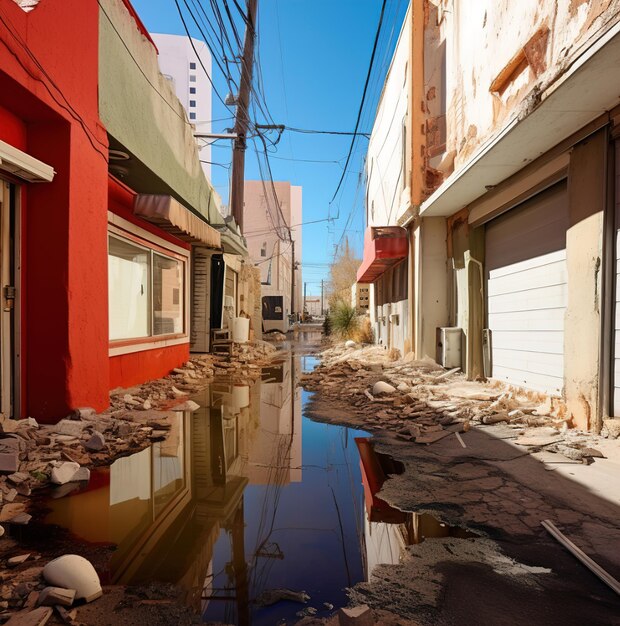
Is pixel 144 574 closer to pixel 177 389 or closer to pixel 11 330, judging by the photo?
pixel 11 330

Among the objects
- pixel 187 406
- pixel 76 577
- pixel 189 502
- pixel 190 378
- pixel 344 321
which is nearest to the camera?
pixel 76 577

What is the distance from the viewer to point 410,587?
1872 millimetres

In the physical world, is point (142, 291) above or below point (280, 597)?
above

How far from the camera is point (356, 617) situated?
5.05 ft

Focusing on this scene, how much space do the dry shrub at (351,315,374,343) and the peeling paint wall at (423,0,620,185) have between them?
369 inches

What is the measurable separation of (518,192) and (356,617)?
5.68 metres

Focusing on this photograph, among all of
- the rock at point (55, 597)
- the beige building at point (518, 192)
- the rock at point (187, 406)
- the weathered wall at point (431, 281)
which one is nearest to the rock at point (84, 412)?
the rock at point (187, 406)

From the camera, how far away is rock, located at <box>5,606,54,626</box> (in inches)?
60.5

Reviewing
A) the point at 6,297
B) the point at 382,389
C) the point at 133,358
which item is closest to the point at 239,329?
the point at 133,358

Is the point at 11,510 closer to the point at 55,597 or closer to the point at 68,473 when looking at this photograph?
the point at 68,473

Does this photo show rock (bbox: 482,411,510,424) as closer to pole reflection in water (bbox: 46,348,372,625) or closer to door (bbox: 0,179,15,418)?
pole reflection in water (bbox: 46,348,372,625)

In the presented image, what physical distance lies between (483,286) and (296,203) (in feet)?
172

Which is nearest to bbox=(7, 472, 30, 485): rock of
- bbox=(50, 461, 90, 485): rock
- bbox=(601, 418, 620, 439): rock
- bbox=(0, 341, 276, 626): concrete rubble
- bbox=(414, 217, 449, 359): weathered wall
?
bbox=(0, 341, 276, 626): concrete rubble

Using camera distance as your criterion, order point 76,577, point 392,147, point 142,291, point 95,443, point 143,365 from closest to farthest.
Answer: point 76,577 < point 95,443 < point 143,365 < point 142,291 < point 392,147
